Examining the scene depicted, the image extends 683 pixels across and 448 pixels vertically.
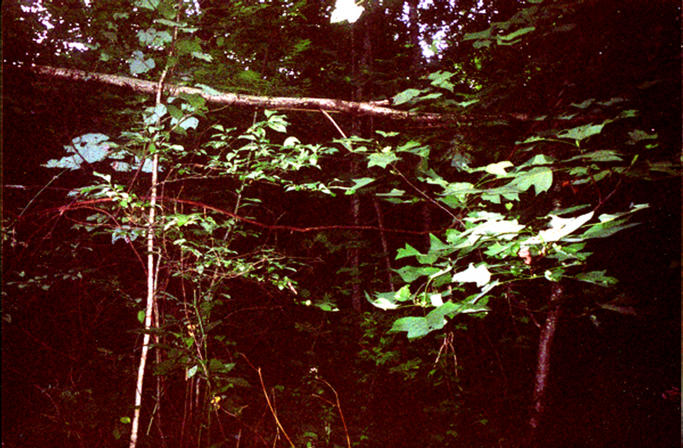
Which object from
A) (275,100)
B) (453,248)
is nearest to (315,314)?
(275,100)

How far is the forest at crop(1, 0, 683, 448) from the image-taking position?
1587mm

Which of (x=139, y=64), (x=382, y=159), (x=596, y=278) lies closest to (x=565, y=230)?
(x=596, y=278)

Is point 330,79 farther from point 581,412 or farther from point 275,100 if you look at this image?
point 581,412

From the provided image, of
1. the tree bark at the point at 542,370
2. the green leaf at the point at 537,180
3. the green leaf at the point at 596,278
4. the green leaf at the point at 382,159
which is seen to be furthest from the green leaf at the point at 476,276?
the tree bark at the point at 542,370

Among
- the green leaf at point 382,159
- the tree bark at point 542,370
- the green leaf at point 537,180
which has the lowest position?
the tree bark at point 542,370

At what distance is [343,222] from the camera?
5520 millimetres

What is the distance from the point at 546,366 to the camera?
84.2 inches

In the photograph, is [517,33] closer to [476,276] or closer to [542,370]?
[476,276]

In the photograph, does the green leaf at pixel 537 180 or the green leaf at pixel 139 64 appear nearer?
the green leaf at pixel 537 180

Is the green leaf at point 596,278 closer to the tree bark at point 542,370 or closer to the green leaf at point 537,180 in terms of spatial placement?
the green leaf at point 537,180

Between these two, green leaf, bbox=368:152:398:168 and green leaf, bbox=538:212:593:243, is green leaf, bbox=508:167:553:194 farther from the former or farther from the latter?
green leaf, bbox=368:152:398:168

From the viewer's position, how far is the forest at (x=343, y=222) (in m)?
1.59

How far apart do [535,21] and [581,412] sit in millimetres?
4626

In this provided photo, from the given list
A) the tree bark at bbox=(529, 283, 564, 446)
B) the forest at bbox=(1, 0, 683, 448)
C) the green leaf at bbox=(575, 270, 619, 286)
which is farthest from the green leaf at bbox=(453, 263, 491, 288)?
the tree bark at bbox=(529, 283, 564, 446)
